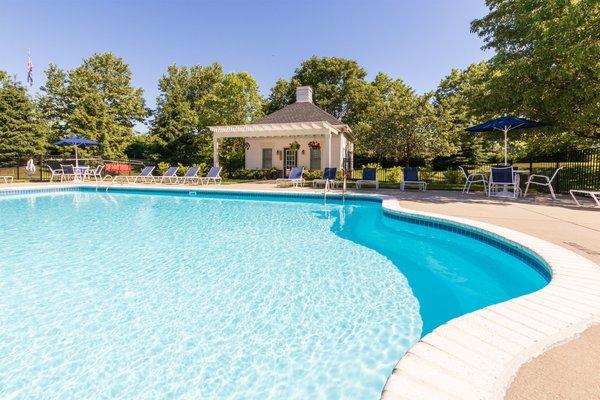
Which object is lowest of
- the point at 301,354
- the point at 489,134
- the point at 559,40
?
the point at 301,354

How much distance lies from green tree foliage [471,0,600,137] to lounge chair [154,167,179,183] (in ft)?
52.4

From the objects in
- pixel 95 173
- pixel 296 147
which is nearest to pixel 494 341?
pixel 296 147

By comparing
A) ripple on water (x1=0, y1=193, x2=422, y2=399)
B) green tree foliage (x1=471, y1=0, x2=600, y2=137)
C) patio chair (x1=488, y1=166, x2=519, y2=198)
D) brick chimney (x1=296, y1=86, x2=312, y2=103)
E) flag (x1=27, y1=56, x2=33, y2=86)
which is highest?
flag (x1=27, y1=56, x2=33, y2=86)

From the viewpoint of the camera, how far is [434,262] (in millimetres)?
5859

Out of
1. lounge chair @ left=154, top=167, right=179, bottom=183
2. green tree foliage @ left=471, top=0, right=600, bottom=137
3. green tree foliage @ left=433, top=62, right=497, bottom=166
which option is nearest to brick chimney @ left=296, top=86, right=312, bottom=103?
green tree foliage @ left=433, top=62, right=497, bottom=166

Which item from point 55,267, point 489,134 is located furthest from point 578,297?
point 489,134

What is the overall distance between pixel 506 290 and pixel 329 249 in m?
3.07

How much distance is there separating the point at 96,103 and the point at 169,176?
17.6 m

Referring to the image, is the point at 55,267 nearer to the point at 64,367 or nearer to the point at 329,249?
the point at 64,367

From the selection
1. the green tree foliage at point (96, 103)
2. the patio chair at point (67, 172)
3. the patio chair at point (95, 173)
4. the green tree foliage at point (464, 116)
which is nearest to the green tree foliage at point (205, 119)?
the patio chair at point (95, 173)

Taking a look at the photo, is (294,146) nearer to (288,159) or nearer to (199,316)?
(288,159)

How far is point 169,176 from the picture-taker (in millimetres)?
18281

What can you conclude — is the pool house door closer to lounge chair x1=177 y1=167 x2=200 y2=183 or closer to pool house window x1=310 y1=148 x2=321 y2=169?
pool house window x1=310 y1=148 x2=321 y2=169

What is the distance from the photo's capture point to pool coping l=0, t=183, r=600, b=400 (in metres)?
1.64
